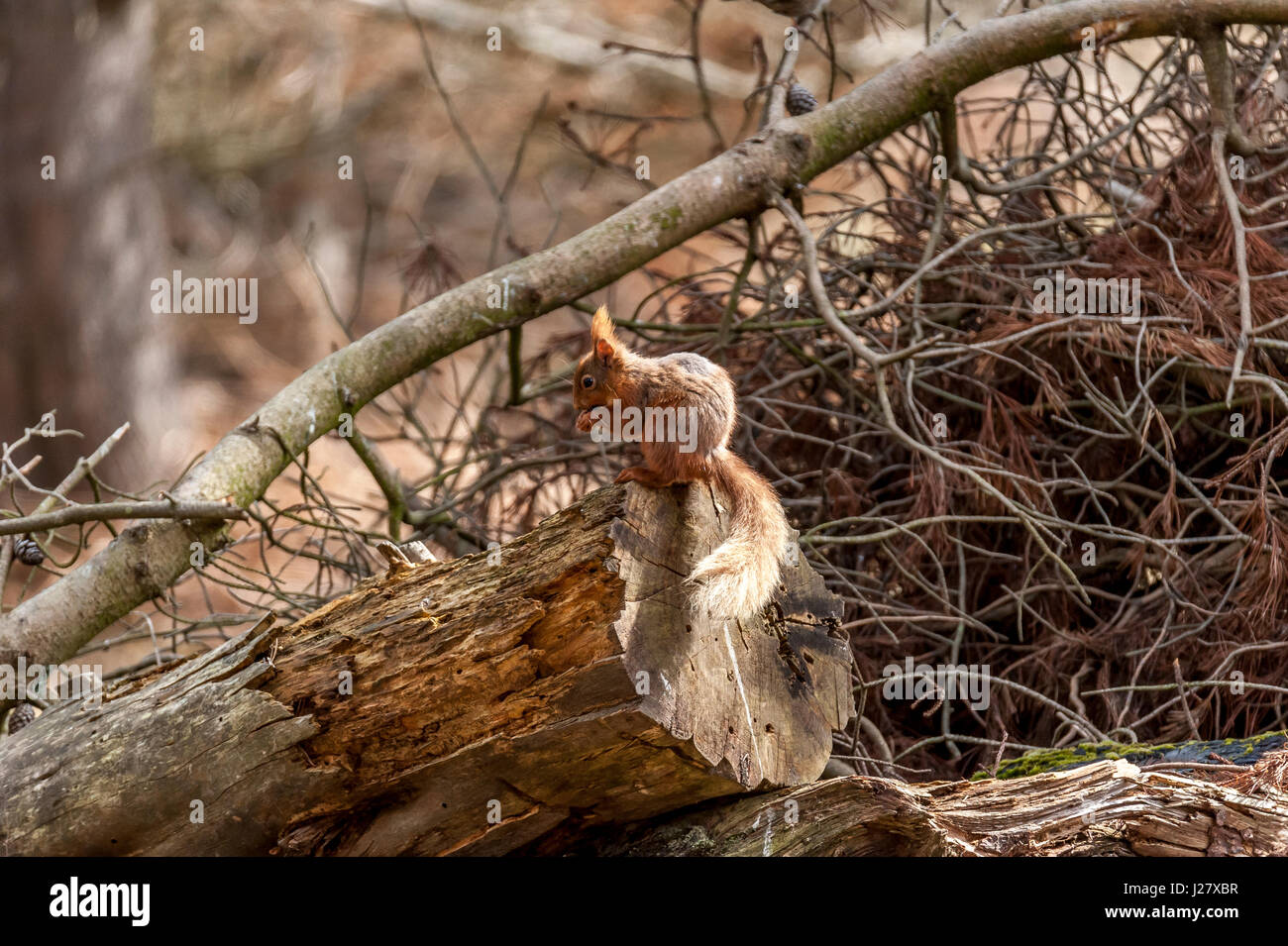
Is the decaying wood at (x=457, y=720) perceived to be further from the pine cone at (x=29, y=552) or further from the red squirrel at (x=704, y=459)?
the pine cone at (x=29, y=552)

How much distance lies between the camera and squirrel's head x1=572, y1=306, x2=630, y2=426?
2.54 m

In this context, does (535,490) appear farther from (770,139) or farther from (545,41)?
(545,41)

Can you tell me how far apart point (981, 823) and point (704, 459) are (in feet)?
2.70

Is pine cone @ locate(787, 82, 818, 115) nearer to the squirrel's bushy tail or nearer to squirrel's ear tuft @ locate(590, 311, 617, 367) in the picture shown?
squirrel's ear tuft @ locate(590, 311, 617, 367)

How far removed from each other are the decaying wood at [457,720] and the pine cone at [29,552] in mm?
835

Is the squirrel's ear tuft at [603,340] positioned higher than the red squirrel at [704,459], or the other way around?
the squirrel's ear tuft at [603,340]

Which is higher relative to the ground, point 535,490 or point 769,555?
point 535,490

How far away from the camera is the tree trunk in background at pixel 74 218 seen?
7504mm

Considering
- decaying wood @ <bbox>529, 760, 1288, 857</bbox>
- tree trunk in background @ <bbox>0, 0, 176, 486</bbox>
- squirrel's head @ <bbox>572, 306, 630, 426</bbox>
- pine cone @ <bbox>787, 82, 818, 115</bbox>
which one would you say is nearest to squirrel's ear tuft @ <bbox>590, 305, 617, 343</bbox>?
squirrel's head @ <bbox>572, 306, 630, 426</bbox>

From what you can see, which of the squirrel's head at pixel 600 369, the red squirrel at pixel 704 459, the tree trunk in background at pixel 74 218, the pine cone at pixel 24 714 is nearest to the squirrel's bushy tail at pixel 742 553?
the red squirrel at pixel 704 459

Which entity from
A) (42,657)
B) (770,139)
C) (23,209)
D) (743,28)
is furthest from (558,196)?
(42,657)

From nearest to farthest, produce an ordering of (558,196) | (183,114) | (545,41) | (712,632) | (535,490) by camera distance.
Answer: (712,632)
(535,490)
(183,114)
(545,41)
(558,196)

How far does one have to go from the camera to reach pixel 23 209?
7.62 meters

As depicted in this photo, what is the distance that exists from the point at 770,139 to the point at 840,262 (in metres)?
0.74
